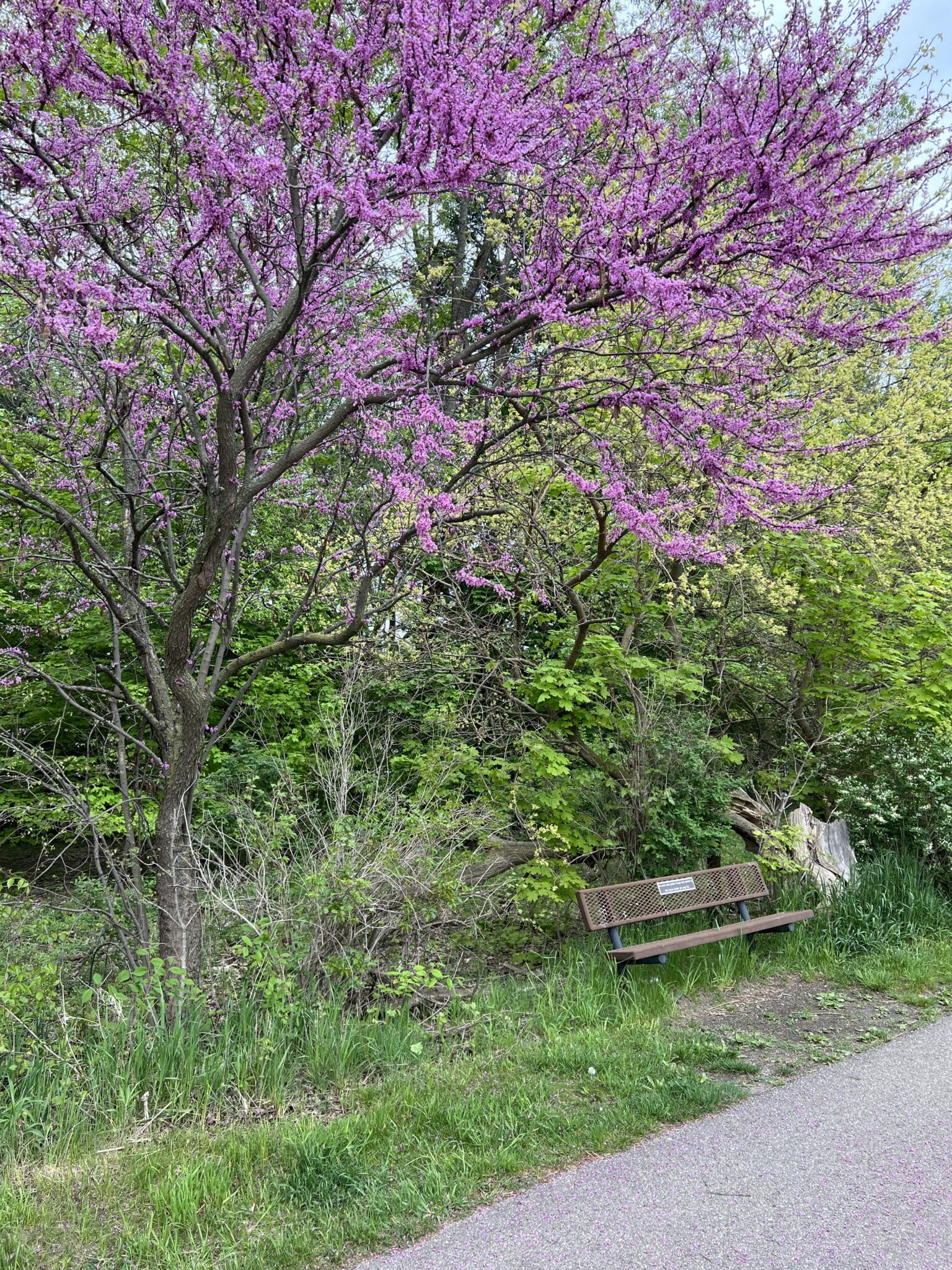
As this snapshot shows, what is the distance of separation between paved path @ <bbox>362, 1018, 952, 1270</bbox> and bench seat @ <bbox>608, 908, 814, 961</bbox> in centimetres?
128

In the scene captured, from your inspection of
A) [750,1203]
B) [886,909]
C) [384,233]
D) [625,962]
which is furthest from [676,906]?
[384,233]

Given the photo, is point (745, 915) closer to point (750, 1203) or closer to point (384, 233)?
point (750, 1203)

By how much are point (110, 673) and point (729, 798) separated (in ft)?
14.1

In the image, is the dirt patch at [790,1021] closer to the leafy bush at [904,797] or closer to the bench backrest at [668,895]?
the bench backrest at [668,895]

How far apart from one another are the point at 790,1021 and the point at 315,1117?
2.70 m

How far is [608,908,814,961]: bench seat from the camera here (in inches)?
192

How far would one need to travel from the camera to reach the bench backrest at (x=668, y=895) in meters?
5.20

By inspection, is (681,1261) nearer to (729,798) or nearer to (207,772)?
(729,798)

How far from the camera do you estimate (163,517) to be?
491 centimetres

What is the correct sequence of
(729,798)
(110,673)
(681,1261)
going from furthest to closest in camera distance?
(729,798) → (110,673) → (681,1261)

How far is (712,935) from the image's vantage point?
17.4 feet

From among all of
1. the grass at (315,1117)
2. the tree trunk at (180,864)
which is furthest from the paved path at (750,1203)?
the tree trunk at (180,864)

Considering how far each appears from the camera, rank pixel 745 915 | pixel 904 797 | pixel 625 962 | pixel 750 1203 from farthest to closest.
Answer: pixel 904 797 → pixel 745 915 → pixel 625 962 → pixel 750 1203

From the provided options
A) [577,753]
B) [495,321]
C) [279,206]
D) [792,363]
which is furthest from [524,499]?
[279,206]
